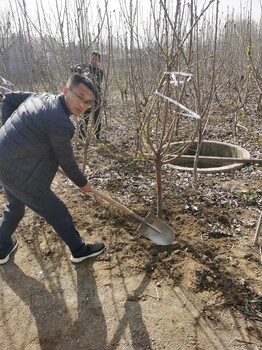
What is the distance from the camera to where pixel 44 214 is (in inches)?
96.2

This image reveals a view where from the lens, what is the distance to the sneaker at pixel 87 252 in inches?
106

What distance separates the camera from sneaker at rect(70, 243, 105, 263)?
2695mm

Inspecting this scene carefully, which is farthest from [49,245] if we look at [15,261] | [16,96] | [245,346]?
[245,346]

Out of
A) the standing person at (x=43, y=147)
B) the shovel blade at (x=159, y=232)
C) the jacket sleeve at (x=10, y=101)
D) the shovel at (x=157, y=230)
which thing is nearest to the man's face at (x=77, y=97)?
the standing person at (x=43, y=147)

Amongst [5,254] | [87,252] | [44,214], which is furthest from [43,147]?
[5,254]

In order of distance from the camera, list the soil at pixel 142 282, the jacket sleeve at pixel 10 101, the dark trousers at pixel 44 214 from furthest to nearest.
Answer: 1. the jacket sleeve at pixel 10 101
2. the dark trousers at pixel 44 214
3. the soil at pixel 142 282

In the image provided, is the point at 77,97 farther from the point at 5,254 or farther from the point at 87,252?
the point at 5,254

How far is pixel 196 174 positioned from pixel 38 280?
7.60 feet

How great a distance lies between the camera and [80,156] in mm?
5211

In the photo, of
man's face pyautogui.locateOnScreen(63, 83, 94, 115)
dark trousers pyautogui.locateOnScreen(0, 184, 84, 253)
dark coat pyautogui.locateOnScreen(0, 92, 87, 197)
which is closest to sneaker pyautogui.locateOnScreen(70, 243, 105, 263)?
dark trousers pyautogui.locateOnScreen(0, 184, 84, 253)

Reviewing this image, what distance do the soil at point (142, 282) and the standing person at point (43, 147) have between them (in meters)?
0.52

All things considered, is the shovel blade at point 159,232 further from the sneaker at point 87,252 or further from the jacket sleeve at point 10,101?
the jacket sleeve at point 10,101

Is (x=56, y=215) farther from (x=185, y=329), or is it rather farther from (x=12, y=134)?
(x=185, y=329)

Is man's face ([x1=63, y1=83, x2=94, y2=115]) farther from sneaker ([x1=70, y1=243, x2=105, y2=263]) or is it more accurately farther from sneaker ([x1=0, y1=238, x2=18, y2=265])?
sneaker ([x1=0, y1=238, x2=18, y2=265])
